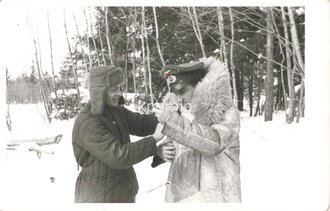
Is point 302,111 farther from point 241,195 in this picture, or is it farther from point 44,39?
point 44,39

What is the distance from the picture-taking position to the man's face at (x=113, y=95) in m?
2.22

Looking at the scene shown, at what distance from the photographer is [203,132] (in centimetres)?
202

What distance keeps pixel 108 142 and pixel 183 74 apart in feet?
1.63

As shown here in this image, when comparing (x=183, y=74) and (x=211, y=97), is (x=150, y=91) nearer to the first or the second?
(x=183, y=74)

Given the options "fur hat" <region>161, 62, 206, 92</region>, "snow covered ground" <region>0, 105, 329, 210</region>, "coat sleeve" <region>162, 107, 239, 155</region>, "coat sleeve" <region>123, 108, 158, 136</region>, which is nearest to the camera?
"coat sleeve" <region>162, 107, 239, 155</region>

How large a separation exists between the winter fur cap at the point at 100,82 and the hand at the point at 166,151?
350 mm

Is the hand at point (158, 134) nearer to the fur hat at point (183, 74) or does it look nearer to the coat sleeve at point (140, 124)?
the coat sleeve at point (140, 124)

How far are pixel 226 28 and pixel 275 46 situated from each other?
28 centimetres

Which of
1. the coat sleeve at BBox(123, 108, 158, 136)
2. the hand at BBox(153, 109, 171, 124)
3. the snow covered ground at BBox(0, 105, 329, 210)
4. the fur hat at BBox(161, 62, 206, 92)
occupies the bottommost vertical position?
the snow covered ground at BBox(0, 105, 329, 210)

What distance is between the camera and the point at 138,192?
2350 millimetres

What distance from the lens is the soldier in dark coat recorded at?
2.18 metres

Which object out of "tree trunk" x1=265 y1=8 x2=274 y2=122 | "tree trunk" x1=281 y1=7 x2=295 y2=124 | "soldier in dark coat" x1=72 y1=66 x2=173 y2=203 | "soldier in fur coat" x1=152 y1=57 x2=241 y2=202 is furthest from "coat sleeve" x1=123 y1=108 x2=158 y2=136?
"tree trunk" x1=281 y1=7 x2=295 y2=124

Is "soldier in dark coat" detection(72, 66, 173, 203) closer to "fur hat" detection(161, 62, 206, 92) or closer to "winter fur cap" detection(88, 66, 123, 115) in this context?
"winter fur cap" detection(88, 66, 123, 115)

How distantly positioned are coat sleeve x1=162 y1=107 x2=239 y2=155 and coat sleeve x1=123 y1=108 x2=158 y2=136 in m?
0.27
